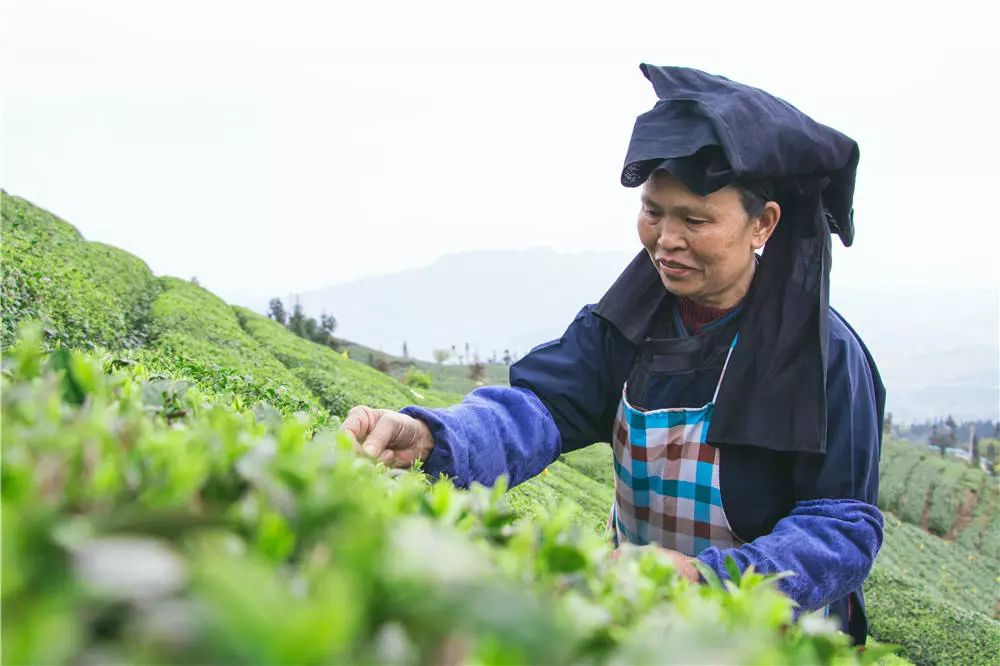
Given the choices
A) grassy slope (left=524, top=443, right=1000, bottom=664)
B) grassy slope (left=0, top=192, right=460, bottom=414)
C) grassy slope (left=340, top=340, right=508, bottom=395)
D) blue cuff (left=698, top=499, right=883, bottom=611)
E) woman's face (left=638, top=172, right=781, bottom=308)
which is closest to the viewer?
blue cuff (left=698, top=499, right=883, bottom=611)

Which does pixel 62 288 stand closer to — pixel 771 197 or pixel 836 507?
pixel 771 197

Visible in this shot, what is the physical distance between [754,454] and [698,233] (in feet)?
2.52

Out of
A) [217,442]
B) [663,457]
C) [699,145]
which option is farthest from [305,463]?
[663,457]

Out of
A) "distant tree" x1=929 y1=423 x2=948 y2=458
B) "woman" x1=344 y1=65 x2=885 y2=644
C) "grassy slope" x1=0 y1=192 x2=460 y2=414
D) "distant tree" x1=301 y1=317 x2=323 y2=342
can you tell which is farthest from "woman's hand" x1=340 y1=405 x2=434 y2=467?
"distant tree" x1=929 y1=423 x2=948 y2=458

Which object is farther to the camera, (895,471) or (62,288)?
(895,471)

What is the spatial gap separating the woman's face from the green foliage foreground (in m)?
1.76

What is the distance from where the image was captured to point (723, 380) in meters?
2.75

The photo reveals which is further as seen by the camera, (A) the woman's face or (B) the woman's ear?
(B) the woman's ear

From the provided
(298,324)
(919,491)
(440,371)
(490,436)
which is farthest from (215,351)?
(440,371)

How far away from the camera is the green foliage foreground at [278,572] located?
532mm

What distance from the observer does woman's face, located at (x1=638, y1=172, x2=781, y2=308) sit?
8.69 feet

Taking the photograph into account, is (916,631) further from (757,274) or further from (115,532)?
(115,532)

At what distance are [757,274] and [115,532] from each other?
259 centimetres

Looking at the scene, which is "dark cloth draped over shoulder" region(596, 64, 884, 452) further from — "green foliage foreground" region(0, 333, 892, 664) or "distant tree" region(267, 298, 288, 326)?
"distant tree" region(267, 298, 288, 326)
